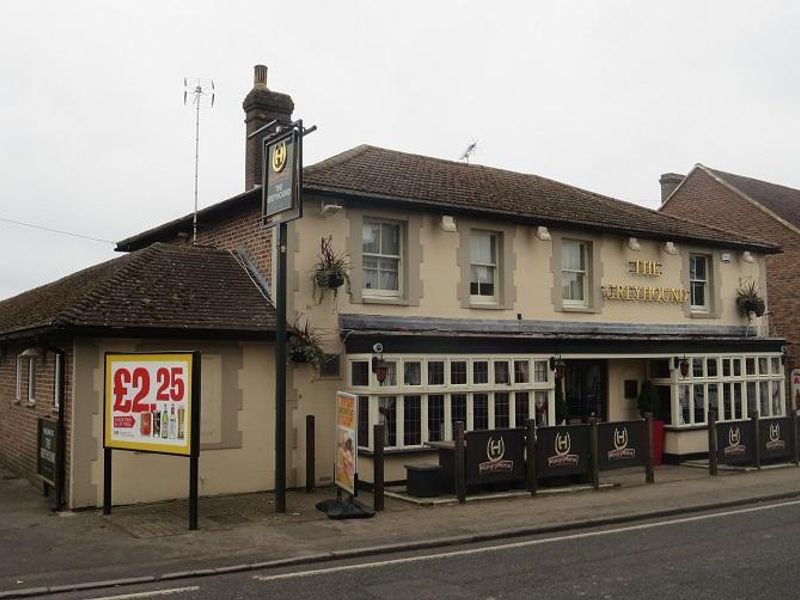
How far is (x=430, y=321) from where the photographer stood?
1546 cm

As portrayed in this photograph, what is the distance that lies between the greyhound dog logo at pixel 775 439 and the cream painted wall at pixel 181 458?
413 inches

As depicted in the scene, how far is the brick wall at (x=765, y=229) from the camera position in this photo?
24.3 m

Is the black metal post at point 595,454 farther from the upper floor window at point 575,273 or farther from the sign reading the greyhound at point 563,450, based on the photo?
the upper floor window at point 575,273

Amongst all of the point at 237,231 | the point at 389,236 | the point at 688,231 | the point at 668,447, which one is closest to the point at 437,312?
the point at 389,236

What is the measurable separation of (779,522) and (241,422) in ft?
26.7

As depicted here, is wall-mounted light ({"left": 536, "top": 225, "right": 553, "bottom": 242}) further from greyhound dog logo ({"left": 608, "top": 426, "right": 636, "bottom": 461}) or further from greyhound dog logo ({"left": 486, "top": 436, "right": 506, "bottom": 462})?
greyhound dog logo ({"left": 486, "top": 436, "right": 506, "bottom": 462})

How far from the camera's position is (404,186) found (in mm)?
15859

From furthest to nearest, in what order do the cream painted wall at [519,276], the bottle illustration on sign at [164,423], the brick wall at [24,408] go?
the cream painted wall at [519,276] → the brick wall at [24,408] → the bottle illustration on sign at [164,423]

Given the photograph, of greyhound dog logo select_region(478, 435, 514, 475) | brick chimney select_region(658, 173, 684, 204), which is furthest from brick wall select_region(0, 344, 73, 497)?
brick chimney select_region(658, 173, 684, 204)

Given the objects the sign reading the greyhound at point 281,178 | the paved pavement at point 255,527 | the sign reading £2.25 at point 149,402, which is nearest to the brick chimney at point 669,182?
the paved pavement at point 255,527

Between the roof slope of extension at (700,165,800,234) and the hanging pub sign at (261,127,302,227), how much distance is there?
19025 mm

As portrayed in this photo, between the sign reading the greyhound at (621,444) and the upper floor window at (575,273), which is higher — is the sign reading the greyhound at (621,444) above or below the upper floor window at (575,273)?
below

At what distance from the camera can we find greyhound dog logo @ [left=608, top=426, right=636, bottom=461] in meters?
14.6

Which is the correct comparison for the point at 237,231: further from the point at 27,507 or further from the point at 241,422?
the point at 27,507
